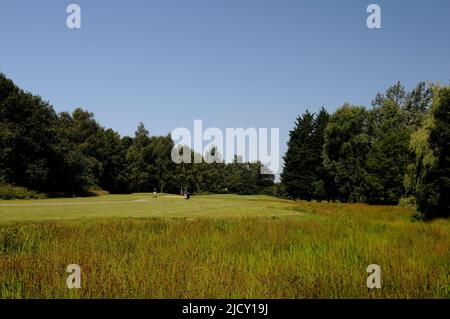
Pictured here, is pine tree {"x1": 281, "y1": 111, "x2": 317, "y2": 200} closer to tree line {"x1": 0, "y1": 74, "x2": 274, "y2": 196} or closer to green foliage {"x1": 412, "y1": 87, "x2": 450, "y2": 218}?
tree line {"x1": 0, "y1": 74, "x2": 274, "y2": 196}

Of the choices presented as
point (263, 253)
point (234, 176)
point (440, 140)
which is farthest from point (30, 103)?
point (234, 176)

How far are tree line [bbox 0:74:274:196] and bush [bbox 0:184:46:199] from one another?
10.0ft

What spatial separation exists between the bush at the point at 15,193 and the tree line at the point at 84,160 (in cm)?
305

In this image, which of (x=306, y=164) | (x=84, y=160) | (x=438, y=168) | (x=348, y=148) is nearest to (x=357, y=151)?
(x=348, y=148)

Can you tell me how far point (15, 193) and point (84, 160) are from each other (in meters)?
20.6

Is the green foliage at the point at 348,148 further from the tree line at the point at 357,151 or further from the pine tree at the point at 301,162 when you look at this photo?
the pine tree at the point at 301,162

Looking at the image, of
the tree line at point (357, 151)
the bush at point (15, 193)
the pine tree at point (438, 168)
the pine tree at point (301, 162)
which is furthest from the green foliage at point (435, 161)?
the pine tree at point (301, 162)

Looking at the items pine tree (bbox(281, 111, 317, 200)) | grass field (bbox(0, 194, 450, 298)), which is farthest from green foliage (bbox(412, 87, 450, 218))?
pine tree (bbox(281, 111, 317, 200))

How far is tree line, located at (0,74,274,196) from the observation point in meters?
53.4

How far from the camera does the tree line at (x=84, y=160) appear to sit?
53406 millimetres

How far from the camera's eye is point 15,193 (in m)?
45.8

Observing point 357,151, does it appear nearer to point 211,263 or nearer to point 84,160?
point 84,160

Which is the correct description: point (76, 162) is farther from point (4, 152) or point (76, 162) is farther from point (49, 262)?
point (49, 262)

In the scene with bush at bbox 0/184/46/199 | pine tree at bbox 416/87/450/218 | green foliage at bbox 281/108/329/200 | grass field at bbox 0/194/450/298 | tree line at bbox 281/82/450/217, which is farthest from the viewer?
green foliage at bbox 281/108/329/200
